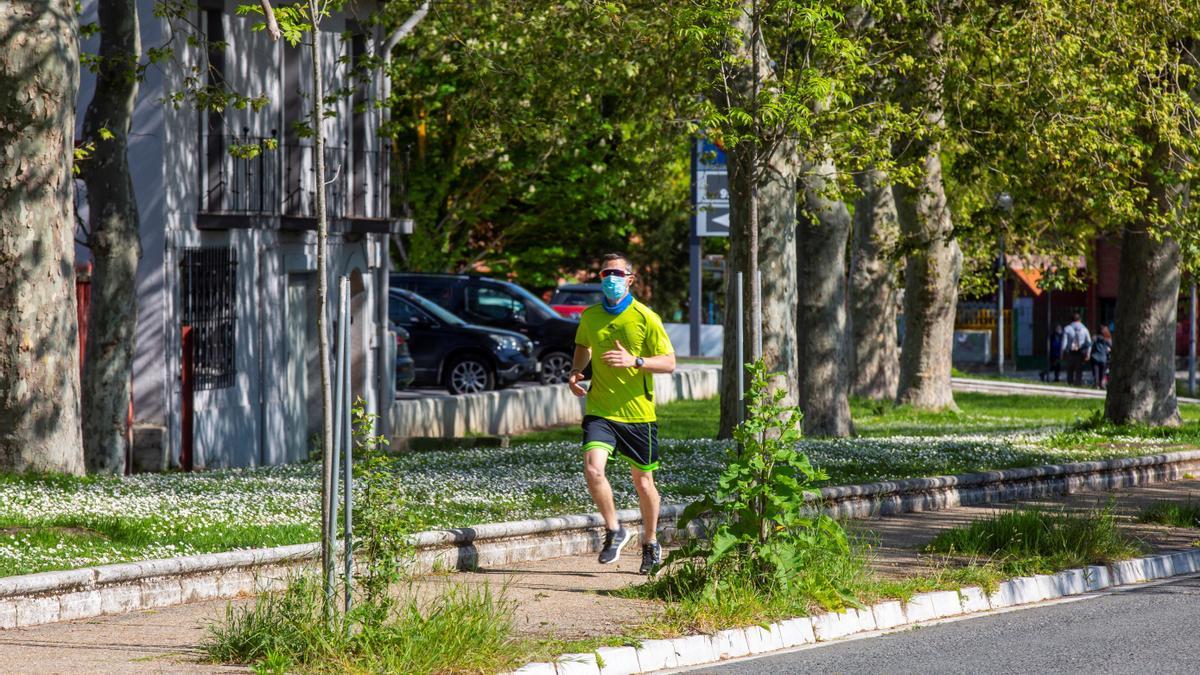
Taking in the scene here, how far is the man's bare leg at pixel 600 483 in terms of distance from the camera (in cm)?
1045

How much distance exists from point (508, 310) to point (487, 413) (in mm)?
8705

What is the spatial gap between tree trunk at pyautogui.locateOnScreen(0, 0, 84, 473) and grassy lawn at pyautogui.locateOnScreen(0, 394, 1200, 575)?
49 cm

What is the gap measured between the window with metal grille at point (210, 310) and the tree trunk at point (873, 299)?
36.3 ft

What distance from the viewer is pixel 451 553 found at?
10.9 metres

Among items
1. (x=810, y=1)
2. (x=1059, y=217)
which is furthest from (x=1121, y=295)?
(x=810, y=1)

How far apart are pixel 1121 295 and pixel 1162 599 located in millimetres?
12255

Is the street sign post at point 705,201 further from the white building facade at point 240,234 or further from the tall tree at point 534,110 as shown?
the white building facade at point 240,234

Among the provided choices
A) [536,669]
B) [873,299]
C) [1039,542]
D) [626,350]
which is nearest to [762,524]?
[626,350]

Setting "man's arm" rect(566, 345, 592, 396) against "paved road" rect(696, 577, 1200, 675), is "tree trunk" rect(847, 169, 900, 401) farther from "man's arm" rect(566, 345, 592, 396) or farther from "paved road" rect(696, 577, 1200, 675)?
"paved road" rect(696, 577, 1200, 675)

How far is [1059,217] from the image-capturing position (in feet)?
74.7

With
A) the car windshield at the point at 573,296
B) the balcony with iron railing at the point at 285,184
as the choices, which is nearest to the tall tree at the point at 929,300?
the balcony with iron railing at the point at 285,184

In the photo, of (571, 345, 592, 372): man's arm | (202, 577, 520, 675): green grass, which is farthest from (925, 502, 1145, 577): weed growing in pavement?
(202, 577, 520, 675): green grass

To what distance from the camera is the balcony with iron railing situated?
66.0 feet

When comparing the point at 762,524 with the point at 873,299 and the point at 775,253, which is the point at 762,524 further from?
the point at 873,299
